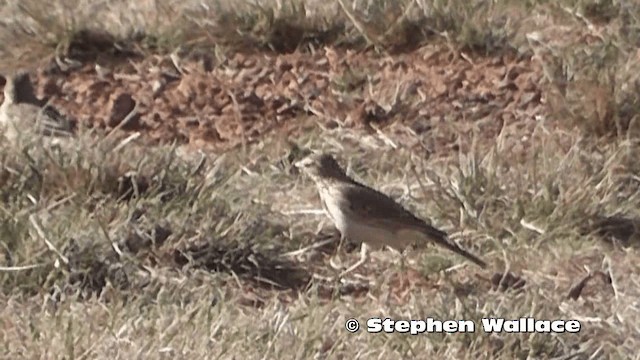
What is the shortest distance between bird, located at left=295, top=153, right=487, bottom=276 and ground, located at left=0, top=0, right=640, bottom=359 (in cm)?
6

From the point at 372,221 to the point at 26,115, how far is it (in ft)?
5.42

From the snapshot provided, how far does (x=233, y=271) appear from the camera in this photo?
243 inches

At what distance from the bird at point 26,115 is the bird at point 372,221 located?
1.17 m

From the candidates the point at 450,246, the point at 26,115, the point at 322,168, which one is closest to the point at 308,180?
the point at 322,168

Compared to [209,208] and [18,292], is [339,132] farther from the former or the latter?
[18,292]

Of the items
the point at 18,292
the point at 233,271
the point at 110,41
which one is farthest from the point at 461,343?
the point at 110,41

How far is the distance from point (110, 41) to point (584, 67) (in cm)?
210

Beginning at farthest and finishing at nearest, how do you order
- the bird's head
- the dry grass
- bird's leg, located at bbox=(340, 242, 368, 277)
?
the bird's head → bird's leg, located at bbox=(340, 242, 368, 277) → the dry grass

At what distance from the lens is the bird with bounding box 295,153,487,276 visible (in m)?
6.19

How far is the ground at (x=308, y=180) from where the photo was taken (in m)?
5.59

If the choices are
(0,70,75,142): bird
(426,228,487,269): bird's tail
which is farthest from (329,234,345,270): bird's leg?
(0,70,75,142): bird

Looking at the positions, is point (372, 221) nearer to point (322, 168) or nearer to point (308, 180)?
point (322, 168)

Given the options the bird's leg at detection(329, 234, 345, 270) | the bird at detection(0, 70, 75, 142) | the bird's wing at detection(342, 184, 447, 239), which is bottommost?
the bird's leg at detection(329, 234, 345, 270)

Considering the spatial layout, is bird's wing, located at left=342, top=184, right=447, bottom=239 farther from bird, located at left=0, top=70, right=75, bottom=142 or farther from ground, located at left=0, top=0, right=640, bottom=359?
bird, located at left=0, top=70, right=75, bottom=142
